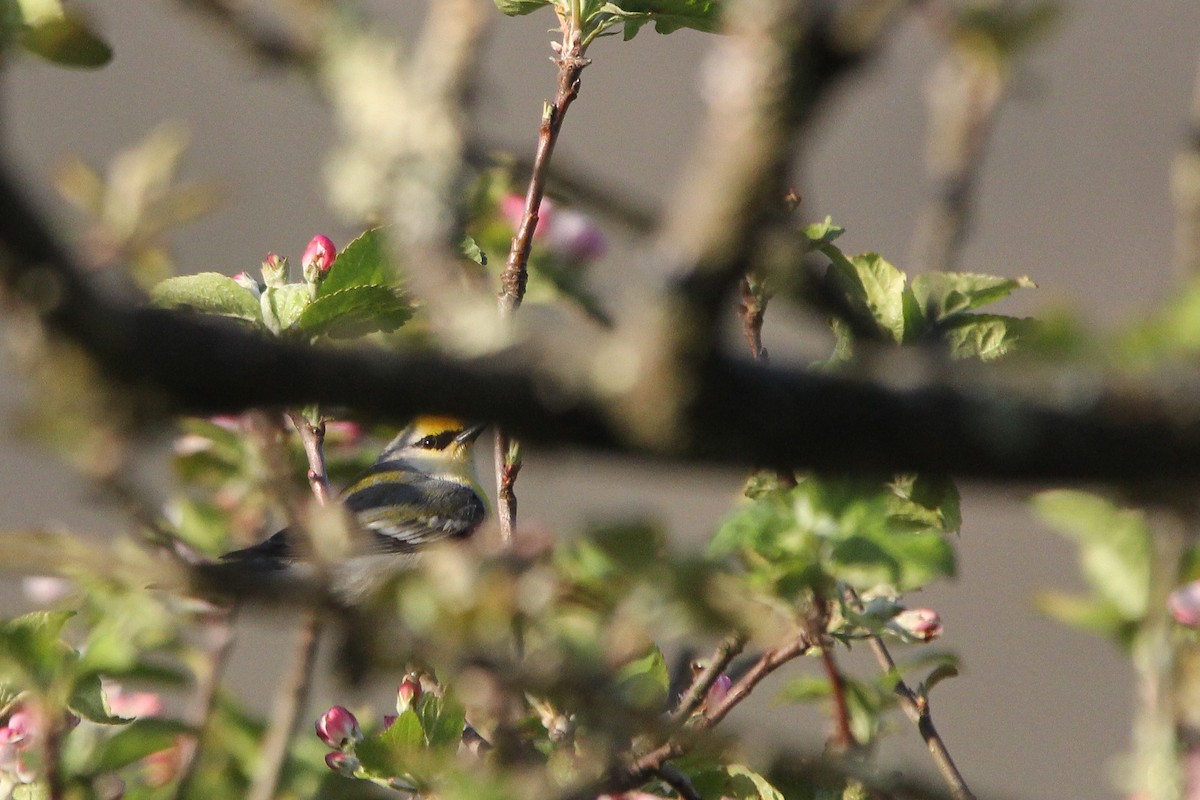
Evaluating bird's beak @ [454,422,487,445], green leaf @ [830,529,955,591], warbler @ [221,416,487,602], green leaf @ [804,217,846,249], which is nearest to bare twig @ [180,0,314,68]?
green leaf @ [830,529,955,591]

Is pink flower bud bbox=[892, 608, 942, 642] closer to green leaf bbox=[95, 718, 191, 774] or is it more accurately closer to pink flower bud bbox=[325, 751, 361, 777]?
pink flower bud bbox=[325, 751, 361, 777]

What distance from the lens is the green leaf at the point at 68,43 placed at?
1.12m

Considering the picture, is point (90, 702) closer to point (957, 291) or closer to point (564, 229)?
point (564, 229)

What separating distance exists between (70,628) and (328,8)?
50.9 inches

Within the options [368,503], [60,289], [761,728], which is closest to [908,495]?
[761,728]

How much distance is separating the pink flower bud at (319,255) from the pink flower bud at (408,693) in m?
0.72

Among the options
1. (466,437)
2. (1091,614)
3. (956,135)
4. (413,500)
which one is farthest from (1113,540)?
(466,437)

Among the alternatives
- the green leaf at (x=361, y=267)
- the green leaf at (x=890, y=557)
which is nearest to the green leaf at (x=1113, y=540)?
the green leaf at (x=890, y=557)

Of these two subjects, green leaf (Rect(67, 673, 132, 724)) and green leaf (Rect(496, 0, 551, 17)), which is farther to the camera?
green leaf (Rect(496, 0, 551, 17))

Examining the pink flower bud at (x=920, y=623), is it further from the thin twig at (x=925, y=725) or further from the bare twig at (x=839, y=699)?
the bare twig at (x=839, y=699)

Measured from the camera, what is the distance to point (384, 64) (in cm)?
77

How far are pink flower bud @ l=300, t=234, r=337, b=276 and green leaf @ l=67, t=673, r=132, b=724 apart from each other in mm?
803

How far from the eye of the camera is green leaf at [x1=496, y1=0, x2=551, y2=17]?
6.85ft

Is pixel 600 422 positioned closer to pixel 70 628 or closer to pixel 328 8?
pixel 328 8
